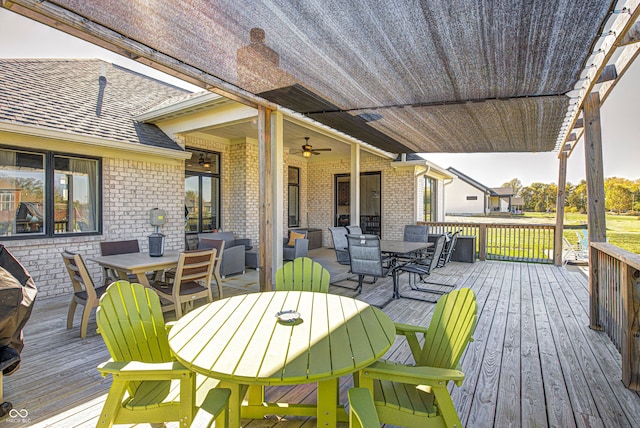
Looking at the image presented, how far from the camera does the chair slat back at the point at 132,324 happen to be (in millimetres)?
1598

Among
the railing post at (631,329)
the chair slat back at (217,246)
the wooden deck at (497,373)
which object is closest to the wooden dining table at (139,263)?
the chair slat back at (217,246)

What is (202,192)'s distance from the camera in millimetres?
7711

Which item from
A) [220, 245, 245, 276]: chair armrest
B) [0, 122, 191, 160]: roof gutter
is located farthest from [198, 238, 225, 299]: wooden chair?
[0, 122, 191, 160]: roof gutter

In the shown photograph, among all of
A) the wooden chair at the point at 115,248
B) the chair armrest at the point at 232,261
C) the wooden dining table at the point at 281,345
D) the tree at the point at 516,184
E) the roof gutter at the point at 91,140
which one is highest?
the tree at the point at 516,184

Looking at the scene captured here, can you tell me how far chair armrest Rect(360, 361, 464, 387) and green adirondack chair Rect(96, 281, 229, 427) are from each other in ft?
2.20

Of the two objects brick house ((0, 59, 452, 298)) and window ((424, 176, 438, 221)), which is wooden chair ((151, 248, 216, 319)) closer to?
brick house ((0, 59, 452, 298))

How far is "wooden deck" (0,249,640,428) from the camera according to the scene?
82.8 inches

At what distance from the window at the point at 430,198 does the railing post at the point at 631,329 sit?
892cm

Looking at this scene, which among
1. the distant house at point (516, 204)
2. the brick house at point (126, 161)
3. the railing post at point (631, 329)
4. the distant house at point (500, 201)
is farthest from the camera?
the distant house at point (516, 204)

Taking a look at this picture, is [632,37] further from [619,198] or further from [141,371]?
[619,198]

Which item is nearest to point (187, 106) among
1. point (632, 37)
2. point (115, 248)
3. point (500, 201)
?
point (115, 248)

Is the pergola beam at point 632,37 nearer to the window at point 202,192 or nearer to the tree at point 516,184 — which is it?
the window at point 202,192

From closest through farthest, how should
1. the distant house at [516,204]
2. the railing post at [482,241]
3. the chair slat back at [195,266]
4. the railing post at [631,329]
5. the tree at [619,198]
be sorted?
the railing post at [631,329], the chair slat back at [195,266], the railing post at [482,241], the tree at [619,198], the distant house at [516,204]

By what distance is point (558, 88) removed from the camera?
115 inches
